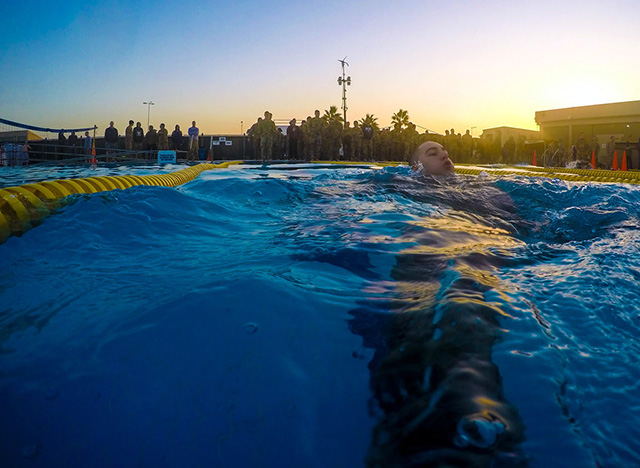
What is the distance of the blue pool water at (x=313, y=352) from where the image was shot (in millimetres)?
1234

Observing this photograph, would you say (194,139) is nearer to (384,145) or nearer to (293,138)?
(293,138)

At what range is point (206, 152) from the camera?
76.1 ft

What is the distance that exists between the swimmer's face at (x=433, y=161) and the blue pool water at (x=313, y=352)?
141 inches

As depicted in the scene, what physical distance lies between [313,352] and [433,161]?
565cm

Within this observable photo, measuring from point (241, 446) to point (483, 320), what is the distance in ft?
3.67

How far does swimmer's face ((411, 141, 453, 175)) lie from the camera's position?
22.1 feet

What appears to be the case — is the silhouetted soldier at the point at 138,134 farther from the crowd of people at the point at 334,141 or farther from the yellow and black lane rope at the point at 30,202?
the yellow and black lane rope at the point at 30,202

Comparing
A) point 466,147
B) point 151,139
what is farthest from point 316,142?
point 466,147

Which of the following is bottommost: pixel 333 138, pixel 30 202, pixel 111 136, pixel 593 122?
pixel 30 202

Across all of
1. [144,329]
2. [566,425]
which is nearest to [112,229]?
[144,329]

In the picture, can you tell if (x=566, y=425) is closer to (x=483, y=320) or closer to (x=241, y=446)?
(x=483, y=320)

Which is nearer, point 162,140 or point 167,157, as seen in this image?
point 167,157

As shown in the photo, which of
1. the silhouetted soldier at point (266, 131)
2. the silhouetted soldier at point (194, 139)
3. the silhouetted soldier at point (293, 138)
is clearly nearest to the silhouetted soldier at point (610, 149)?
the silhouetted soldier at point (293, 138)

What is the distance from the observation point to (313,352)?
5.55ft
